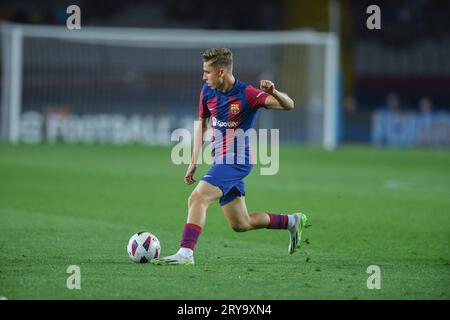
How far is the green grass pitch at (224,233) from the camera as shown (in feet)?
23.2

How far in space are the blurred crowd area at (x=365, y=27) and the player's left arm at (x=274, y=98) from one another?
97.0 feet

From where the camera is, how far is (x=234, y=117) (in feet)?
27.4

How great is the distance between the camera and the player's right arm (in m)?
8.48

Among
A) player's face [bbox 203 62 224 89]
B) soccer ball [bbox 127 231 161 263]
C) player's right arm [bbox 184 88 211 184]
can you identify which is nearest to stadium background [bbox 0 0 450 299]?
soccer ball [bbox 127 231 161 263]

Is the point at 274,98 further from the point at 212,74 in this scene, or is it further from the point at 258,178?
the point at 258,178

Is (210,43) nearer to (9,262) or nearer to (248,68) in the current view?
(248,68)

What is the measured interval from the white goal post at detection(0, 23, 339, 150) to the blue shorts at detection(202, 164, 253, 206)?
66.6ft

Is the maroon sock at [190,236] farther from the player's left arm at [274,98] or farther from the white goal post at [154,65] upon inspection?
the white goal post at [154,65]

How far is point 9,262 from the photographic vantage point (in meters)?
8.10

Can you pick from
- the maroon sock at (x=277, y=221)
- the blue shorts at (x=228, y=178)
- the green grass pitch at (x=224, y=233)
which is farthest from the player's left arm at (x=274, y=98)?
the green grass pitch at (x=224, y=233)

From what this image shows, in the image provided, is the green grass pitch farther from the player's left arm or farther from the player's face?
the player's face

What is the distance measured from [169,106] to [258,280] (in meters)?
23.3

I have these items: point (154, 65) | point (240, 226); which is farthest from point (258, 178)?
point (154, 65)

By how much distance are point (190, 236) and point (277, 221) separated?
1.18 meters
